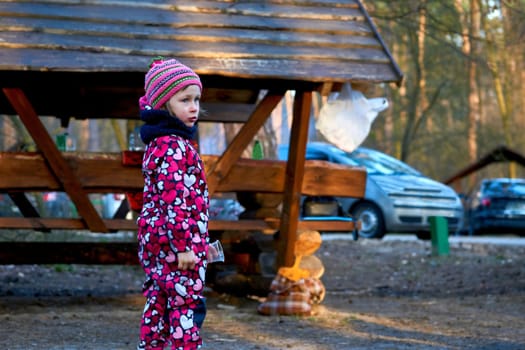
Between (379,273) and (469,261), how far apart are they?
1.52m

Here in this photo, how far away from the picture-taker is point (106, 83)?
29.2 ft

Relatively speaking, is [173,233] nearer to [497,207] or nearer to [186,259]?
[186,259]

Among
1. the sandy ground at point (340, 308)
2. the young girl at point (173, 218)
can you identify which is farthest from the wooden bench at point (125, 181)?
the young girl at point (173, 218)

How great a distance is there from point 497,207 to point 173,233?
1715 centimetres

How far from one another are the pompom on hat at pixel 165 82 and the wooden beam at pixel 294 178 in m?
3.60

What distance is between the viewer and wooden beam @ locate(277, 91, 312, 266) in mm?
8867

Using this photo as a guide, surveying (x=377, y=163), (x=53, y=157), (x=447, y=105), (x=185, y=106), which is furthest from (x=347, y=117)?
(x=447, y=105)

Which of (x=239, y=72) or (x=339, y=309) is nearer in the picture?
(x=239, y=72)

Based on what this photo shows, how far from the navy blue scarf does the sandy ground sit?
2.41 m

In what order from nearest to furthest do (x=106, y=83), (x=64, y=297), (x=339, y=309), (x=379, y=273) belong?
(x=106, y=83) < (x=339, y=309) < (x=64, y=297) < (x=379, y=273)

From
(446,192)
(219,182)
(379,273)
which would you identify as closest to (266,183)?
(219,182)

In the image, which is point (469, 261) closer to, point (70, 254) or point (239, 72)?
point (70, 254)

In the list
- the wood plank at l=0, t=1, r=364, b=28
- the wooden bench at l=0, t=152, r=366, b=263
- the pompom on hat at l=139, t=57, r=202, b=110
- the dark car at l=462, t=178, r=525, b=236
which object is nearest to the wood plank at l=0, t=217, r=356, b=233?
the wooden bench at l=0, t=152, r=366, b=263

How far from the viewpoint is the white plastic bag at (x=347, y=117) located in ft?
29.1
